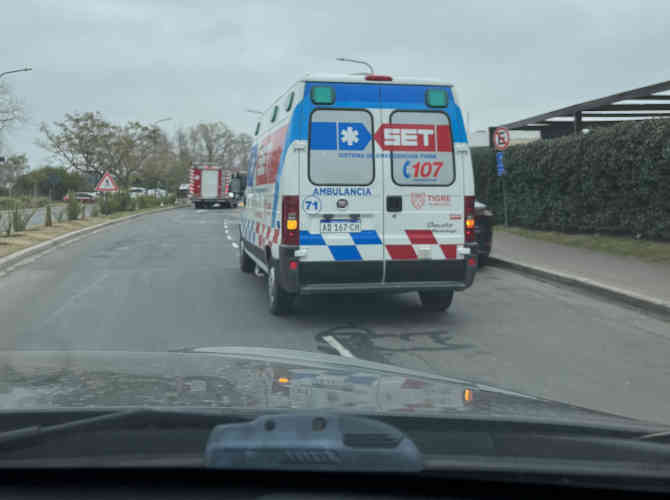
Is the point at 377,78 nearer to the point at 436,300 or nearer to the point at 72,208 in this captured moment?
the point at 436,300

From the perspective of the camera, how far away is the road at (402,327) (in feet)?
19.5

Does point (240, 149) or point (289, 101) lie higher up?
point (240, 149)

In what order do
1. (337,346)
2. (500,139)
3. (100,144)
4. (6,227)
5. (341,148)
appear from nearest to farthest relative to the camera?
(337,346)
(341,148)
(500,139)
(6,227)
(100,144)

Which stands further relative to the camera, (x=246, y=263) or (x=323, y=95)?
(x=246, y=263)

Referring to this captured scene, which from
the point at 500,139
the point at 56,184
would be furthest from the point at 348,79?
the point at 56,184

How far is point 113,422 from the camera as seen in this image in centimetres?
193

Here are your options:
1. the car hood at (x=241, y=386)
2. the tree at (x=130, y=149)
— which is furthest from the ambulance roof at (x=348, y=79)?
the tree at (x=130, y=149)

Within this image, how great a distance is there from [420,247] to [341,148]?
1.44m

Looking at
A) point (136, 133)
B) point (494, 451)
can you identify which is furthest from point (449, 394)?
point (136, 133)

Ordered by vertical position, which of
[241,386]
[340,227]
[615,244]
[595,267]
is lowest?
[595,267]

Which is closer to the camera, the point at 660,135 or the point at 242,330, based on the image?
the point at 242,330

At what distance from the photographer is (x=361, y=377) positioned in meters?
3.07

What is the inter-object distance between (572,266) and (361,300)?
15.1 ft

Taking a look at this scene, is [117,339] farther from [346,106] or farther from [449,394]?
[449,394]
